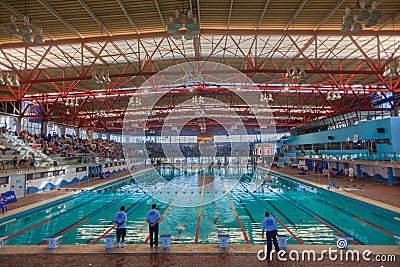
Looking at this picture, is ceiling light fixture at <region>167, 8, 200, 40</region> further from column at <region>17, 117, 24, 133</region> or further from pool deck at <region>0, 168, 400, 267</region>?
column at <region>17, 117, 24, 133</region>

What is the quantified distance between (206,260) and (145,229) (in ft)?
16.6

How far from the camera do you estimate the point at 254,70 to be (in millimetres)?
13812

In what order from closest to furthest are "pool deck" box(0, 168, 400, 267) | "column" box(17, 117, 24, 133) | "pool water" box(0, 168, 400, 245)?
"pool deck" box(0, 168, 400, 267), "pool water" box(0, 168, 400, 245), "column" box(17, 117, 24, 133)

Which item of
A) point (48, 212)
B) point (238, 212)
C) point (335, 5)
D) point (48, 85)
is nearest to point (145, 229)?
point (238, 212)

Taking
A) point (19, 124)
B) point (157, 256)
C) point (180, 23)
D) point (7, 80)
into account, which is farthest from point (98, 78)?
point (19, 124)
